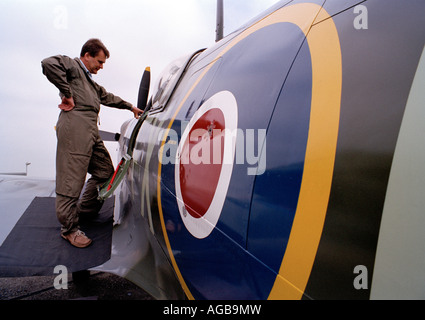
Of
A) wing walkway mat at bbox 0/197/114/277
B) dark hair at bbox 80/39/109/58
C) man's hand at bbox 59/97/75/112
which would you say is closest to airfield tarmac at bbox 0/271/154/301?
wing walkway mat at bbox 0/197/114/277

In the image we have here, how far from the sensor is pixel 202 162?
103 cm

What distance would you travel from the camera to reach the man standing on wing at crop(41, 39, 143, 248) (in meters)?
2.09

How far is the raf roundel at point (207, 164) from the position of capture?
0.89m

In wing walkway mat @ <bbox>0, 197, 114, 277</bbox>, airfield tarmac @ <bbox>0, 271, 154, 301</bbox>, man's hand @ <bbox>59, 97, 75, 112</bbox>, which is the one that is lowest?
airfield tarmac @ <bbox>0, 271, 154, 301</bbox>

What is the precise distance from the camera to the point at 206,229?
93 centimetres

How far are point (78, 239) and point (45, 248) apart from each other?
0.90ft

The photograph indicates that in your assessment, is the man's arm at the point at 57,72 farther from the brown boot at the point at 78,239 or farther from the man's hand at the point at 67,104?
the brown boot at the point at 78,239

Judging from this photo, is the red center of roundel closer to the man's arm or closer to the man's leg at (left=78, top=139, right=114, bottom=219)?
the man's arm

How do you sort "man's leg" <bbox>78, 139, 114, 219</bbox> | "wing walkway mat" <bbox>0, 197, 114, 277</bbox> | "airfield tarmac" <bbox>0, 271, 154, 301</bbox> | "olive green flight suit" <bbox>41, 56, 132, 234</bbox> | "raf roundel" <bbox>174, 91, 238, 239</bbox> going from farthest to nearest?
"airfield tarmac" <bbox>0, 271, 154, 301</bbox> < "man's leg" <bbox>78, 139, 114, 219</bbox> < "olive green flight suit" <bbox>41, 56, 132, 234</bbox> < "wing walkway mat" <bbox>0, 197, 114, 277</bbox> < "raf roundel" <bbox>174, 91, 238, 239</bbox>

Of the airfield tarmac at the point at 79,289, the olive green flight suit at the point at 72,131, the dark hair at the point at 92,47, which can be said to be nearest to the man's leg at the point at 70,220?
the olive green flight suit at the point at 72,131

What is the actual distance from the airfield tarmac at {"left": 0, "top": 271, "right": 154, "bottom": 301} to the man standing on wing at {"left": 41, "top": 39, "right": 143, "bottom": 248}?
1410mm

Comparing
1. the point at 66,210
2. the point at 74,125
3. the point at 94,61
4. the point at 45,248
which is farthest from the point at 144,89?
the point at 45,248

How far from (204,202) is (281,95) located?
507 millimetres

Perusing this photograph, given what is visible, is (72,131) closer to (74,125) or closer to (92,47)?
(74,125)
